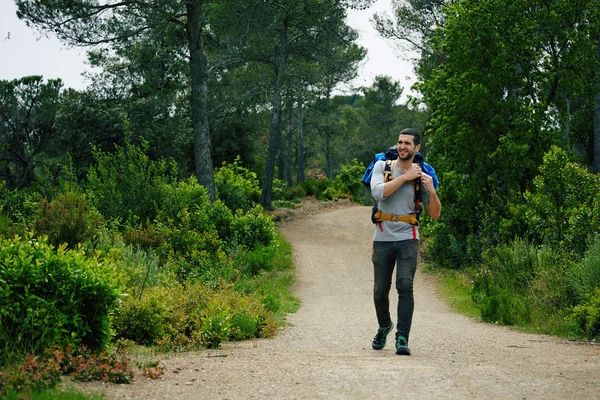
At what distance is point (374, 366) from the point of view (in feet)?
22.0

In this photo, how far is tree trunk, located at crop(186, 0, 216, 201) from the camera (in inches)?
883

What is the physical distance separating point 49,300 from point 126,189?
40.4ft

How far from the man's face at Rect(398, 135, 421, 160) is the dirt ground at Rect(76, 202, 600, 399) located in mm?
2059

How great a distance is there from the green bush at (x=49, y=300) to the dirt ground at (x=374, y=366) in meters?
0.67

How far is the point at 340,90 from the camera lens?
4544cm

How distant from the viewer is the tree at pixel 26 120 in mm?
37250

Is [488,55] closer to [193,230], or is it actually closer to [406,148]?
[193,230]

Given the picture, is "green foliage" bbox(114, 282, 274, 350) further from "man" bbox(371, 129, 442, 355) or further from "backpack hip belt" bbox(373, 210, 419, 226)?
"backpack hip belt" bbox(373, 210, 419, 226)

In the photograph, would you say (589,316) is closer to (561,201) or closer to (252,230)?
(561,201)

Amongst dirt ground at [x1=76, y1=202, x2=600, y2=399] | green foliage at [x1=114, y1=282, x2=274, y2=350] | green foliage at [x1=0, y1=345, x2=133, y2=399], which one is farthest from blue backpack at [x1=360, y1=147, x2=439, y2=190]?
green foliage at [x1=0, y1=345, x2=133, y2=399]

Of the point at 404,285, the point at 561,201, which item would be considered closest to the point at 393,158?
the point at 404,285

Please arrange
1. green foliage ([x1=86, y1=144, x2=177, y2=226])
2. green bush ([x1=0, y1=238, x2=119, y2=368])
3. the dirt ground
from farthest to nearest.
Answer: green foliage ([x1=86, y1=144, x2=177, y2=226]) < green bush ([x1=0, y1=238, x2=119, y2=368]) < the dirt ground

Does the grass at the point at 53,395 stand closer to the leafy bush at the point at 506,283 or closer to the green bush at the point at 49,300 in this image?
the green bush at the point at 49,300

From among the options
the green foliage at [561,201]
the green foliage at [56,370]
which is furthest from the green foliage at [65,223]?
the green foliage at [561,201]
